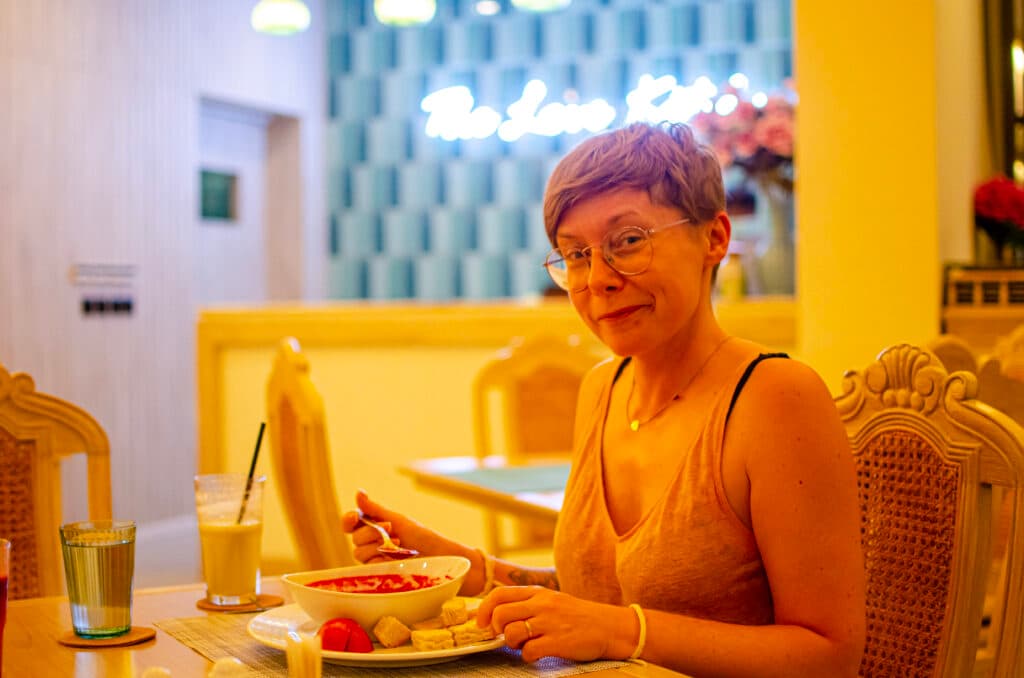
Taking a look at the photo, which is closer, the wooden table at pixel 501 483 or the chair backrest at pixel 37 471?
the chair backrest at pixel 37 471

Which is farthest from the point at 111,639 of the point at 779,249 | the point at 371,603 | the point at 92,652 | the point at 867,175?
the point at 779,249

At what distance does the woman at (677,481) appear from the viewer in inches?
47.4

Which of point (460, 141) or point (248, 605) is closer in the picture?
point (248, 605)

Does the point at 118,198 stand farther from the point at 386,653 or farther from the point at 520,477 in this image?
the point at 386,653

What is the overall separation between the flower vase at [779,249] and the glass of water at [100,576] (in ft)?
10.7

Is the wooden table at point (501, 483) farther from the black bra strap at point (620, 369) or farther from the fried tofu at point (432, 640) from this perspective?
the fried tofu at point (432, 640)

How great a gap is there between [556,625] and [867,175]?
8.28ft

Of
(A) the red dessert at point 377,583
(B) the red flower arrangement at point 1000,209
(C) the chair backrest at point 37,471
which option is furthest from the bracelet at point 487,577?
(B) the red flower arrangement at point 1000,209

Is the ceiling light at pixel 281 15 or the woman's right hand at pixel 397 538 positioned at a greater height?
the ceiling light at pixel 281 15

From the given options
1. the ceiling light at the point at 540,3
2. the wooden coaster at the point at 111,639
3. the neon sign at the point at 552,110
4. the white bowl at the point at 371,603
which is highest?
the ceiling light at the point at 540,3

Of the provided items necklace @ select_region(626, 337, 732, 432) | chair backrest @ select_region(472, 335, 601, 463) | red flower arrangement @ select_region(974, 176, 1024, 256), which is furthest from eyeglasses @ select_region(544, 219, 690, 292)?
red flower arrangement @ select_region(974, 176, 1024, 256)

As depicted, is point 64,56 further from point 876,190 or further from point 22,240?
point 876,190

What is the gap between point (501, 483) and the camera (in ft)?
8.60

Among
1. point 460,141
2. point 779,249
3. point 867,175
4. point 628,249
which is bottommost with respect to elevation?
point 628,249
